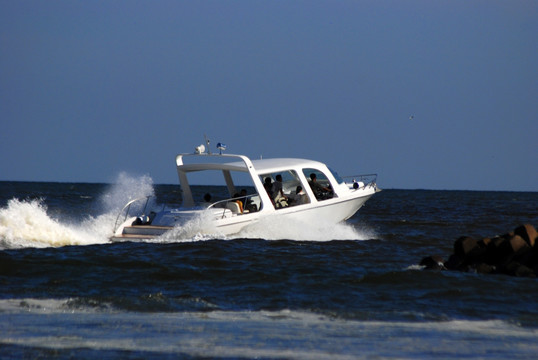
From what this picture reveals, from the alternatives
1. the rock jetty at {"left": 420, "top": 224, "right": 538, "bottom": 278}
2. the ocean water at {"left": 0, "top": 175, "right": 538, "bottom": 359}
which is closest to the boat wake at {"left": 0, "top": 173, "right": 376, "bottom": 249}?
the ocean water at {"left": 0, "top": 175, "right": 538, "bottom": 359}

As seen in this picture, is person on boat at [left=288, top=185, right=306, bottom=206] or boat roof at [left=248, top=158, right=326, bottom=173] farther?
person on boat at [left=288, top=185, right=306, bottom=206]

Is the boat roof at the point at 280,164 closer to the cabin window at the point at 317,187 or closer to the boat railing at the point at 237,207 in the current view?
the cabin window at the point at 317,187

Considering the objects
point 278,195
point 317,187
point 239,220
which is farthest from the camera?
point 317,187

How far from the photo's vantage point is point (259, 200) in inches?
764

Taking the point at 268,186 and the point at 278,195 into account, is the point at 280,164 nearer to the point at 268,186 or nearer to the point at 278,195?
the point at 268,186

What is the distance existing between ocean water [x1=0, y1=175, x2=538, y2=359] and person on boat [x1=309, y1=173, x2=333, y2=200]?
968 mm

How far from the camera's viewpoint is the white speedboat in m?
17.5

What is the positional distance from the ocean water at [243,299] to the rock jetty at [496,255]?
0.69 metres

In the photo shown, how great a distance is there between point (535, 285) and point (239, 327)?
18.8 feet

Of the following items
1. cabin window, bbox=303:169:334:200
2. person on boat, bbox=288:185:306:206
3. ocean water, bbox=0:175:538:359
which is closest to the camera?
ocean water, bbox=0:175:538:359

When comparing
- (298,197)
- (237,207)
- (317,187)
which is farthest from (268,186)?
(317,187)

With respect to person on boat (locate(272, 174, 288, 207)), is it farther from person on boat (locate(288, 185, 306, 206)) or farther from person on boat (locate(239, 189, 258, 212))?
person on boat (locate(239, 189, 258, 212))

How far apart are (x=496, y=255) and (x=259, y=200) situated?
21.7 feet

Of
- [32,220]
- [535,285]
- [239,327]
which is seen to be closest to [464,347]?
[239,327]
